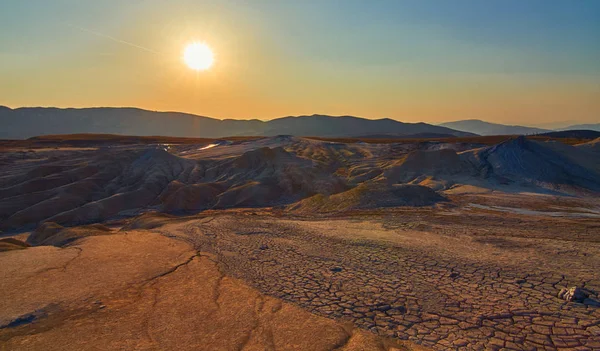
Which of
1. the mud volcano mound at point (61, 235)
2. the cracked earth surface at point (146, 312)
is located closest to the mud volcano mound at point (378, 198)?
the mud volcano mound at point (61, 235)

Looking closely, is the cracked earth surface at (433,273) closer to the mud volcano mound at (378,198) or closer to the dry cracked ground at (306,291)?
the dry cracked ground at (306,291)

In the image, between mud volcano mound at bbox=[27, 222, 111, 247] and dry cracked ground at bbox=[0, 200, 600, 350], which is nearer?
dry cracked ground at bbox=[0, 200, 600, 350]

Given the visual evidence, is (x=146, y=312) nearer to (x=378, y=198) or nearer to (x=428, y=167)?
(x=378, y=198)

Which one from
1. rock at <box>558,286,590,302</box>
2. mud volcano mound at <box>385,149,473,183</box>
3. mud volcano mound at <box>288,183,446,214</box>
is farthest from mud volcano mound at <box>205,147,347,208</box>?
rock at <box>558,286,590,302</box>

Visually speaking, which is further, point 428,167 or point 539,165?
point 428,167

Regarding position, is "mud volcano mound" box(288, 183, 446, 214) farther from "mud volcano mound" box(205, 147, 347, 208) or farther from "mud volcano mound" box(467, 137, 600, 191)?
"mud volcano mound" box(467, 137, 600, 191)

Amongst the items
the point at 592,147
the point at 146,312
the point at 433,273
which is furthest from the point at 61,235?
the point at 592,147
